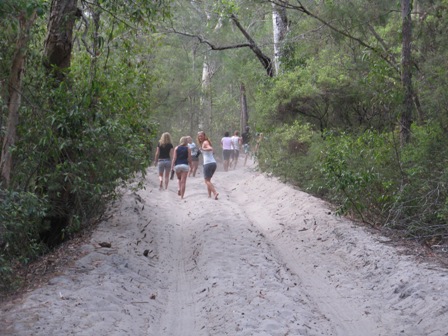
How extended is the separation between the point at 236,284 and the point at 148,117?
21.5 ft

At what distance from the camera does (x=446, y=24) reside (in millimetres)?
14125

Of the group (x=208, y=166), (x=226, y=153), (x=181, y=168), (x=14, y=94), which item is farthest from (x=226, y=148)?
(x=14, y=94)

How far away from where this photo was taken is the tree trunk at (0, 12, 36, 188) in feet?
26.3

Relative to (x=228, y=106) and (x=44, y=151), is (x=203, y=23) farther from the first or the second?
(x=44, y=151)

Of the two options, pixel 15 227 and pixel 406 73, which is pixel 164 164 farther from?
pixel 15 227

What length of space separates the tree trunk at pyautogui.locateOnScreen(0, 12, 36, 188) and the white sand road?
1.73m

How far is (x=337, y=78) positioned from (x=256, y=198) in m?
4.31

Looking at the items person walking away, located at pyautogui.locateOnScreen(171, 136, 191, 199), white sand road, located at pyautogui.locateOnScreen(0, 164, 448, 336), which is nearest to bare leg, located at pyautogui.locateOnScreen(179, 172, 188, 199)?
person walking away, located at pyautogui.locateOnScreen(171, 136, 191, 199)

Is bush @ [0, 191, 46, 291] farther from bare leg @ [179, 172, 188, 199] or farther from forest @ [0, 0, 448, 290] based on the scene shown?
bare leg @ [179, 172, 188, 199]

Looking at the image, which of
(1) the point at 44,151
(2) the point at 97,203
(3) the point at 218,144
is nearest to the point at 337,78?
(2) the point at 97,203

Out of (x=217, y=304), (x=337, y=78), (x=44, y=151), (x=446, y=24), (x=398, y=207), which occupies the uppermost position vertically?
(x=446, y=24)

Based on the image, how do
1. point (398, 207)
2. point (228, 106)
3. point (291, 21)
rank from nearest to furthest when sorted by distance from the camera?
point (398, 207)
point (291, 21)
point (228, 106)

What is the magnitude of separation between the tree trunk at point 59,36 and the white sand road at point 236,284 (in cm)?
313

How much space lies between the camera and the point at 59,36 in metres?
9.91
